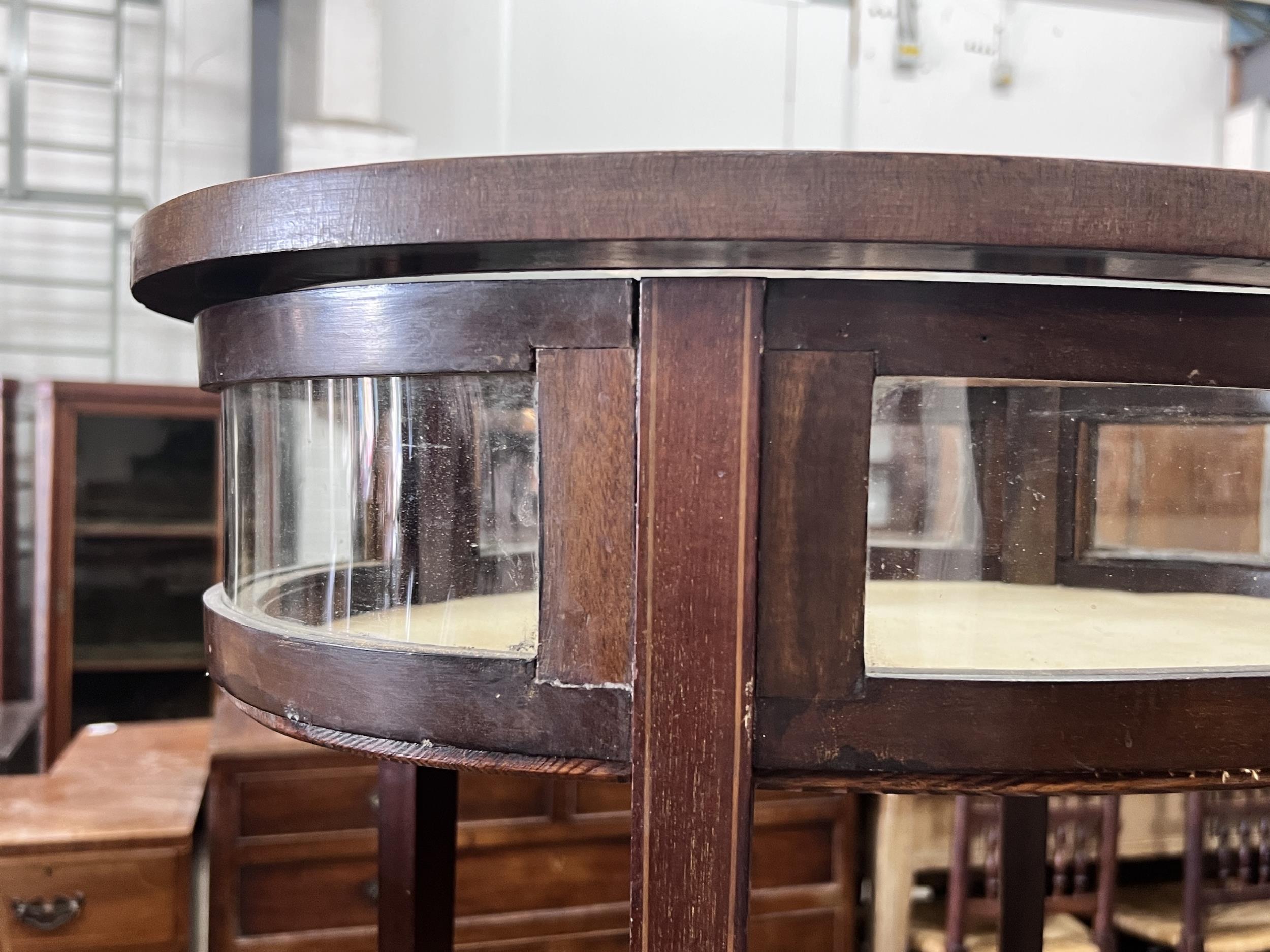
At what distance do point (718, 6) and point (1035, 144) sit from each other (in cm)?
82

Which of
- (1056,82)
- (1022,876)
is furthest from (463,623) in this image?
(1056,82)

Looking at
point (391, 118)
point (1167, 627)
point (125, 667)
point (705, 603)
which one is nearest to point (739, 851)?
point (705, 603)

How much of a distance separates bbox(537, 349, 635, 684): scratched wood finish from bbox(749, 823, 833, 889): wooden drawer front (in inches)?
50.2

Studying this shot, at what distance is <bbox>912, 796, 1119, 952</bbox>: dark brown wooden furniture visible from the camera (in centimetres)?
134

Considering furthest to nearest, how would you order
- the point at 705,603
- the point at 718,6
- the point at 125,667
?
1. the point at 718,6
2. the point at 125,667
3. the point at 705,603

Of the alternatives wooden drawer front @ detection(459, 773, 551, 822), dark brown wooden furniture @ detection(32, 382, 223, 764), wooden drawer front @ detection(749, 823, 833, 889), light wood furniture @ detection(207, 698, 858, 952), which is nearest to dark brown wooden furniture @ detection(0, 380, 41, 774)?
dark brown wooden furniture @ detection(32, 382, 223, 764)

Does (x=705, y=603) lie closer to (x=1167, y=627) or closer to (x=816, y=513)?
(x=816, y=513)

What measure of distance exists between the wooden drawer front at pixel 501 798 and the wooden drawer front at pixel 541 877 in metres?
0.05

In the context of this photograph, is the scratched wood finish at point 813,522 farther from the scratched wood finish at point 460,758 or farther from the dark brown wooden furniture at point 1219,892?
the dark brown wooden furniture at point 1219,892

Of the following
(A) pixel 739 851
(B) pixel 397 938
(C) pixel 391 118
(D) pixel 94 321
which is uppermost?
(C) pixel 391 118

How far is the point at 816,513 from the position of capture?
27 centimetres

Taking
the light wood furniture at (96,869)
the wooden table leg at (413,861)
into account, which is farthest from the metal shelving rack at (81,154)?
the wooden table leg at (413,861)

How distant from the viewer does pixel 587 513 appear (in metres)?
0.28

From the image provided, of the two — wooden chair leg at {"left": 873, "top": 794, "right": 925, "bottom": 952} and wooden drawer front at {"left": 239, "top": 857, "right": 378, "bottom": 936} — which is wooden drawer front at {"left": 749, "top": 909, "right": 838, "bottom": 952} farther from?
wooden drawer front at {"left": 239, "top": 857, "right": 378, "bottom": 936}
